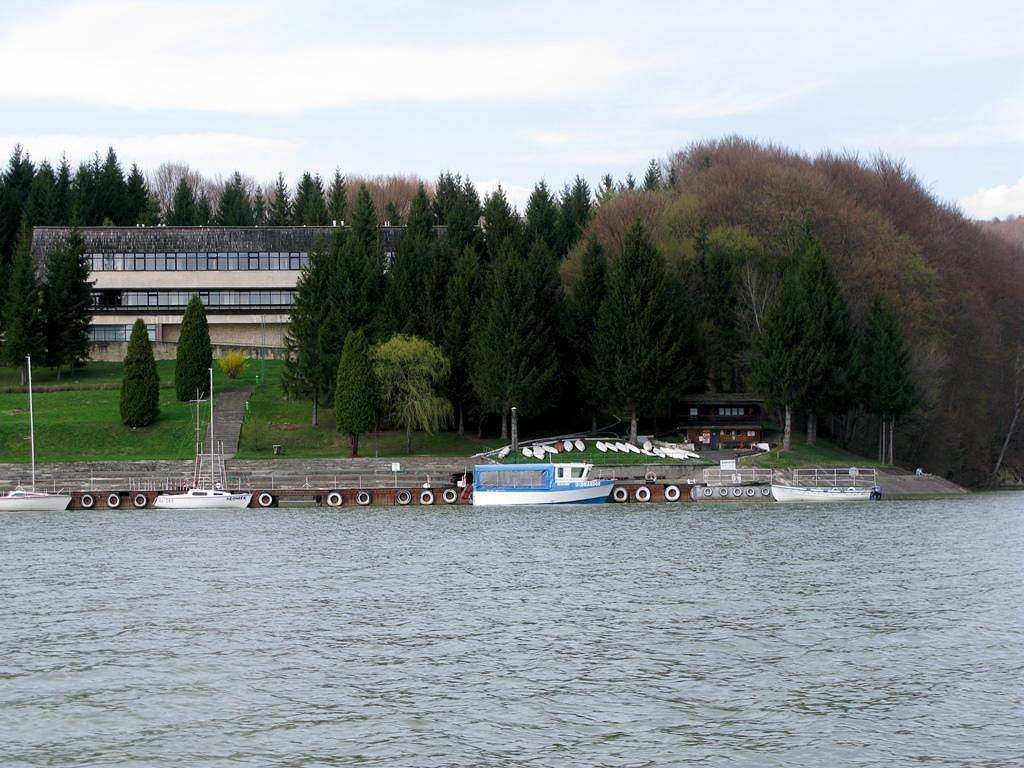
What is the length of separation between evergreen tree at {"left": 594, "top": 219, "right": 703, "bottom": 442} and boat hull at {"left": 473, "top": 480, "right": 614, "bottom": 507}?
13.3 metres

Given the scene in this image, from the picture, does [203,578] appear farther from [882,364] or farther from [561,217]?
[561,217]

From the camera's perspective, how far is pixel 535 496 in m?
73.4

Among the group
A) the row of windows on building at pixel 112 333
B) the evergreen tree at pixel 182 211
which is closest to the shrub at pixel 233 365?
the row of windows on building at pixel 112 333

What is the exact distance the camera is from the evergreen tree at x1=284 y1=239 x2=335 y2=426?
88.4m

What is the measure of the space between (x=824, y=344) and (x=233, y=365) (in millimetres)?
43275

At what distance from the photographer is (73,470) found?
7675 cm

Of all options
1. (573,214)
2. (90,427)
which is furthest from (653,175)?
(90,427)

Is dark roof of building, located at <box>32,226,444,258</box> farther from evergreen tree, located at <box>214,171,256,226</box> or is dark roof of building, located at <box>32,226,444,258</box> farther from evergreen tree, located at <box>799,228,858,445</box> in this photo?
evergreen tree, located at <box>799,228,858,445</box>

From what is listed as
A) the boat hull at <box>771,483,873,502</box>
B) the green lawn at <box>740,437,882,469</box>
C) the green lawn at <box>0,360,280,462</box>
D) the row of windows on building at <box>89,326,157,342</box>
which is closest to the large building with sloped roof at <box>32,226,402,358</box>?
the row of windows on building at <box>89,326,157,342</box>

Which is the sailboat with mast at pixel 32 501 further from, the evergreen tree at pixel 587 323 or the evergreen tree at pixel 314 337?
the evergreen tree at pixel 587 323

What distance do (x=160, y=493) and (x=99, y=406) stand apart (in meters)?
19.2

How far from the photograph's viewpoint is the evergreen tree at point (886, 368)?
88250 mm

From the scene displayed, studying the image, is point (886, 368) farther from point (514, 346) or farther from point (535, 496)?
point (535, 496)

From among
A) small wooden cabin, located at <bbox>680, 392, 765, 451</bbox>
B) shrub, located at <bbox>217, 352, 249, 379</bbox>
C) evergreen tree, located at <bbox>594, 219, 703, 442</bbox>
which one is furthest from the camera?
shrub, located at <bbox>217, 352, 249, 379</bbox>
